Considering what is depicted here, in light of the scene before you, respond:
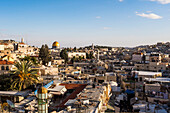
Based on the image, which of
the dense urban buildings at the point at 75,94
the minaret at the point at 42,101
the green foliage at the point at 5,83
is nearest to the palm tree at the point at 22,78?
the dense urban buildings at the point at 75,94

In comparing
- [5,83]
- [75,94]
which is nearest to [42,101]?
[75,94]

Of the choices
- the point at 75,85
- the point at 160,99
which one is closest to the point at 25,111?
the point at 75,85

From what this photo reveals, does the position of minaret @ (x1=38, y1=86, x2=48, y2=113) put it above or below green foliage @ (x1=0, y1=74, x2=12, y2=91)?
above

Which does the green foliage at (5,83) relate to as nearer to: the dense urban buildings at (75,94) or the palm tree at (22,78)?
the dense urban buildings at (75,94)

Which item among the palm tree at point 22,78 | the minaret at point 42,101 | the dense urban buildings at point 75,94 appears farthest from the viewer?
the palm tree at point 22,78

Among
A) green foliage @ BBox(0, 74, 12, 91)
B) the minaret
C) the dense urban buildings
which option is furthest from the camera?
green foliage @ BBox(0, 74, 12, 91)

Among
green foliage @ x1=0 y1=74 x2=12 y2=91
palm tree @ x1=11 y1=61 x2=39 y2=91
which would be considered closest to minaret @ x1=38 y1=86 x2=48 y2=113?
palm tree @ x1=11 y1=61 x2=39 y2=91

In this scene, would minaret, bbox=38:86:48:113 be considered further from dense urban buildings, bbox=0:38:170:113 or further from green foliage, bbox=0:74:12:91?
green foliage, bbox=0:74:12:91

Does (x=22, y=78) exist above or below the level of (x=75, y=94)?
above

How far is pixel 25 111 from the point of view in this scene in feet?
35.1

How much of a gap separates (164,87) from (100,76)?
9.62 meters

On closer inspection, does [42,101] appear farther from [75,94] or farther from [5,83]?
[5,83]

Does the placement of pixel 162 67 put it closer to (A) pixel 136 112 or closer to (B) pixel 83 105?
(A) pixel 136 112

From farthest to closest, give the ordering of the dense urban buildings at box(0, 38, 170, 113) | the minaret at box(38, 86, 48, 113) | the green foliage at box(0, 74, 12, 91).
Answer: the green foliage at box(0, 74, 12, 91) → the dense urban buildings at box(0, 38, 170, 113) → the minaret at box(38, 86, 48, 113)
